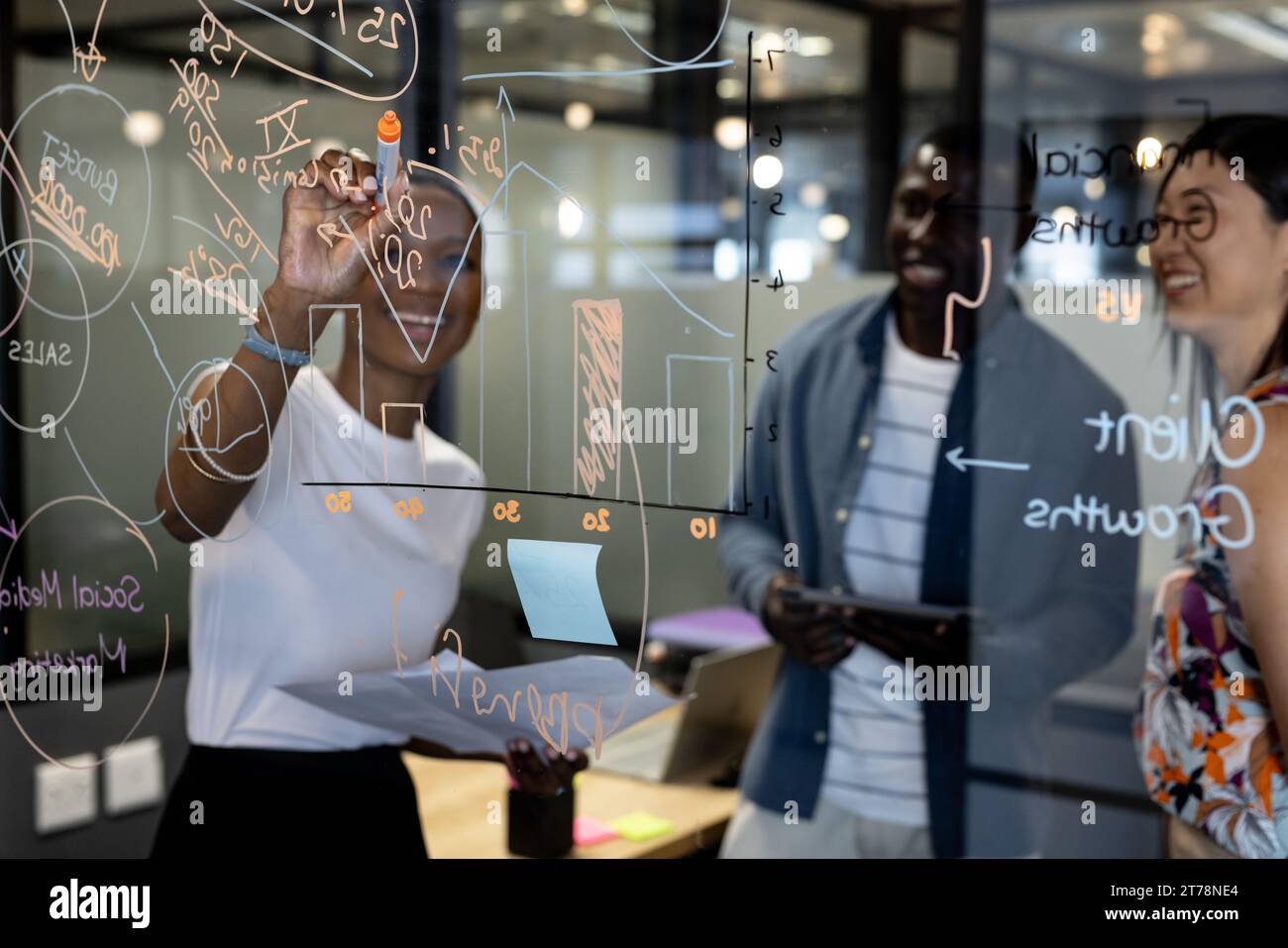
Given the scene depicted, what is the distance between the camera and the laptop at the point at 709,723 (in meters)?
1.37

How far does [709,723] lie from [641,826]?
0.14 metres

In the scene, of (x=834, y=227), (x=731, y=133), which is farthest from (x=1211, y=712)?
(x=731, y=133)

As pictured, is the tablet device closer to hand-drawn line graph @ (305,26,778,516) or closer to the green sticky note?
hand-drawn line graph @ (305,26,778,516)

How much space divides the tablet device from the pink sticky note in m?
0.32

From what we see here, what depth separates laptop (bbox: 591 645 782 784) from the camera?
4.49ft

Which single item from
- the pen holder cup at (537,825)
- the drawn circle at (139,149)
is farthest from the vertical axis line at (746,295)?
the drawn circle at (139,149)

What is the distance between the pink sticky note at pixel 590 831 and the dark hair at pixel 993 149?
81 centimetres

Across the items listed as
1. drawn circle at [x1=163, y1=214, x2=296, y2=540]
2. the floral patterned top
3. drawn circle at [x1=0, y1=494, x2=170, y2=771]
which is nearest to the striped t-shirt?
the floral patterned top

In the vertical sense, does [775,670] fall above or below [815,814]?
above

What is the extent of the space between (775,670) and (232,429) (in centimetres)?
65

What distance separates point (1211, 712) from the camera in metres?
1.16

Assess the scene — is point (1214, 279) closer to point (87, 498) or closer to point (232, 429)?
point (232, 429)
